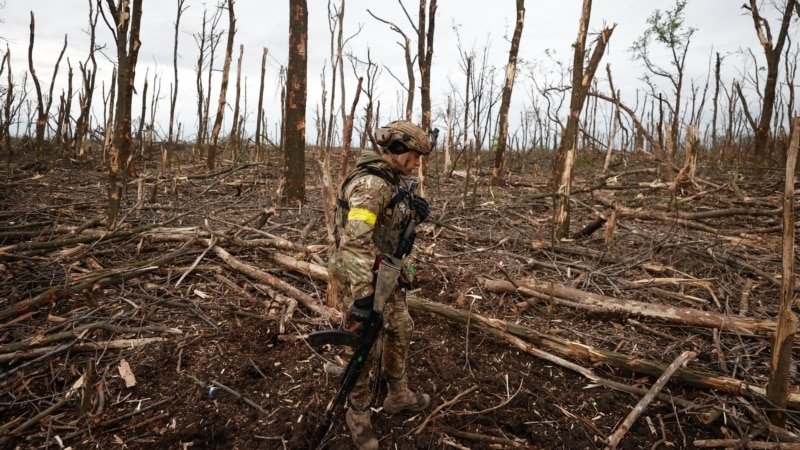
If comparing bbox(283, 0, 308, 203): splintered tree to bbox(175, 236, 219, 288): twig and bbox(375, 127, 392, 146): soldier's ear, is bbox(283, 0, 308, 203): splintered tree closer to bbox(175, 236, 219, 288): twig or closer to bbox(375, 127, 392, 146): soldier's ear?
bbox(175, 236, 219, 288): twig

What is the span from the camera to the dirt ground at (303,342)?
8.87 feet

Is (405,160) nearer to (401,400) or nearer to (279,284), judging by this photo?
(401,400)

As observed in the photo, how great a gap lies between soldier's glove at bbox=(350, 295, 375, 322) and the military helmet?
0.98 meters

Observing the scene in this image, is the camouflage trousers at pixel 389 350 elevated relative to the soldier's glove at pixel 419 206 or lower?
lower

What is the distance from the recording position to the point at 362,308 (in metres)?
2.32

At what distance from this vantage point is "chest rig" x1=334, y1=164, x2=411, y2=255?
2574mm

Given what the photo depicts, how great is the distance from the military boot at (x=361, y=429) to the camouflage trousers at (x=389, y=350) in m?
0.04

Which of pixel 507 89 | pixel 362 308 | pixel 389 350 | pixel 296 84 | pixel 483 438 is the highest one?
pixel 507 89

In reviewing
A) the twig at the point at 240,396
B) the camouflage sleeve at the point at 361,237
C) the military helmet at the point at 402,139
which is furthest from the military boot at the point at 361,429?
the military helmet at the point at 402,139

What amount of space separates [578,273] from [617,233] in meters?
2.04

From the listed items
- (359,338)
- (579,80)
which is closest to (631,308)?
(359,338)

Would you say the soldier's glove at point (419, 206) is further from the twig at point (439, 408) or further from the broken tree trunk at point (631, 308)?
the broken tree trunk at point (631, 308)

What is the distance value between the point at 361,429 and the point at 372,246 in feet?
3.86

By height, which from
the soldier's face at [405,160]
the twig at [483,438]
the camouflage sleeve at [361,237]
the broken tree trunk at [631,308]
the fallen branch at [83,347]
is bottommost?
the twig at [483,438]
